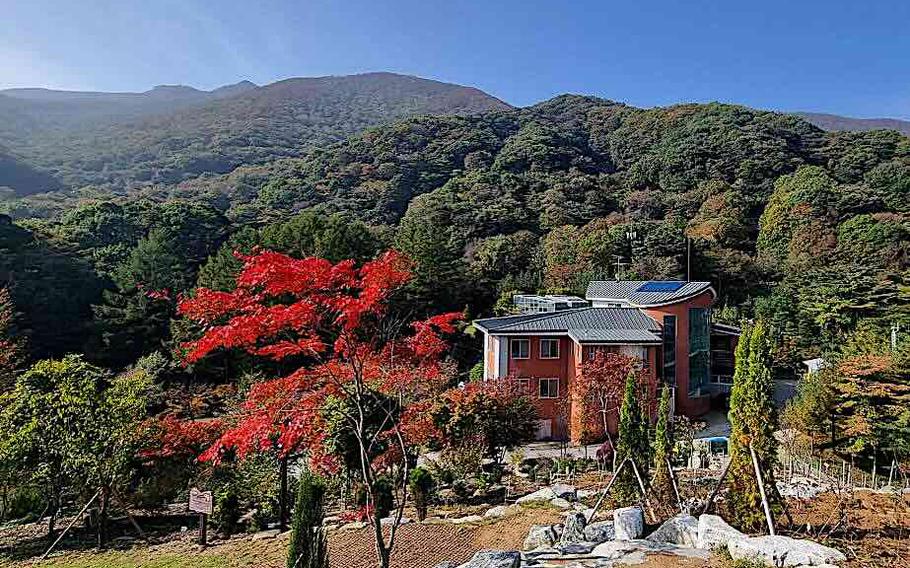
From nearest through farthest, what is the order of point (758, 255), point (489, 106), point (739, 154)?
point (758, 255), point (739, 154), point (489, 106)

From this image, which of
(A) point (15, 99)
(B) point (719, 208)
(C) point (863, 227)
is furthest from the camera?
(A) point (15, 99)

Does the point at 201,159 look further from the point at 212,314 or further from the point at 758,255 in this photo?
the point at 212,314

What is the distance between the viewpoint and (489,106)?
105 meters

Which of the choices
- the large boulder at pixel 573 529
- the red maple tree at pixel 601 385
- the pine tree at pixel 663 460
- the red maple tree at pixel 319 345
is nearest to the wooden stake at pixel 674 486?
the pine tree at pixel 663 460

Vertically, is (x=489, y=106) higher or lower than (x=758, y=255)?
higher

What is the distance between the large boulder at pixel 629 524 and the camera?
20.7 ft

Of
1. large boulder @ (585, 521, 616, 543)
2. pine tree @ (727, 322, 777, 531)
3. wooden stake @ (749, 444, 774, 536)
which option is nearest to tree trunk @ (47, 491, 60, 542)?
large boulder @ (585, 521, 616, 543)

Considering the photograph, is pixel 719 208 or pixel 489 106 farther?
pixel 489 106

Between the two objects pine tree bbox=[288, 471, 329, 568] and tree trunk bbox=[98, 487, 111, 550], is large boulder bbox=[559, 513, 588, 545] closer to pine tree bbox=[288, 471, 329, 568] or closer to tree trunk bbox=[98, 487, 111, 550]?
pine tree bbox=[288, 471, 329, 568]

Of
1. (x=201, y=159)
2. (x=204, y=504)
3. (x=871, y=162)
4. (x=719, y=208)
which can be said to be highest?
(x=201, y=159)

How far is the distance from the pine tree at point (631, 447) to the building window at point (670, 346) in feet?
32.7

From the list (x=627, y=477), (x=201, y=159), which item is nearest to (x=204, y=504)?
(x=627, y=477)

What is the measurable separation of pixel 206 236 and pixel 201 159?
138 feet

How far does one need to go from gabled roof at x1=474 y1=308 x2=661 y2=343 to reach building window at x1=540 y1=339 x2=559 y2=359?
1.12 feet
